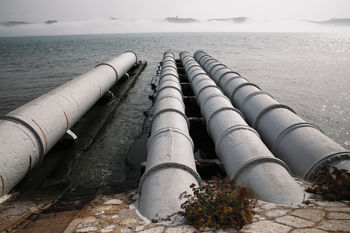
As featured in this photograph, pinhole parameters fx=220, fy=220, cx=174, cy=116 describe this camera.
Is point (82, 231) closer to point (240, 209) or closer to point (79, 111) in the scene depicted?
point (240, 209)

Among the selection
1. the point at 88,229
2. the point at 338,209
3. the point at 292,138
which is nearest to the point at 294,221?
the point at 338,209

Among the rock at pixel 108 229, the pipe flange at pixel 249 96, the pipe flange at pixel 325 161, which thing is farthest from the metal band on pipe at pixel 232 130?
the rock at pixel 108 229

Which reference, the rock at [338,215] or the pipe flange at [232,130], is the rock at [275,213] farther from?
the pipe flange at [232,130]

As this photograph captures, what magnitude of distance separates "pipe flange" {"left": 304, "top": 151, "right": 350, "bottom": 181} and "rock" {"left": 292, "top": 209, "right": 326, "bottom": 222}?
5.58 ft

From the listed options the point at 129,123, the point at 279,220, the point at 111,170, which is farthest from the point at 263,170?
the point at 129,123

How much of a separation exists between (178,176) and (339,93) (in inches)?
807

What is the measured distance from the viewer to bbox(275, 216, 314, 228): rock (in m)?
3.75

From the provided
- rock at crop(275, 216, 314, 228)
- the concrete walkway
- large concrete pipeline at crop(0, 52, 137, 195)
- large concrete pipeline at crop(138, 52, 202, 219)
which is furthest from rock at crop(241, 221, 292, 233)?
large concrete pipeline at crop(0, 52, 137, 195)

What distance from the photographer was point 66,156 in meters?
8.91

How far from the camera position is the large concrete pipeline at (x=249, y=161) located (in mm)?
4629

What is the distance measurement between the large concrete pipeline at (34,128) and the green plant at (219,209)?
16.7 ft

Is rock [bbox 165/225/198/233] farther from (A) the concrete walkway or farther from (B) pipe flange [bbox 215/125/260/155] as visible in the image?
(B) pipe flange [bbox 215/125/260/155]

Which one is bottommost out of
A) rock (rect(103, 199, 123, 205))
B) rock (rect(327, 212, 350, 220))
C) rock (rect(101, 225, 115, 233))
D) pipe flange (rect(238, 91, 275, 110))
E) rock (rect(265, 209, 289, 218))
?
rock (rect(103, 199, 123, 205))

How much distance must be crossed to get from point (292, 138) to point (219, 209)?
13.0ft
